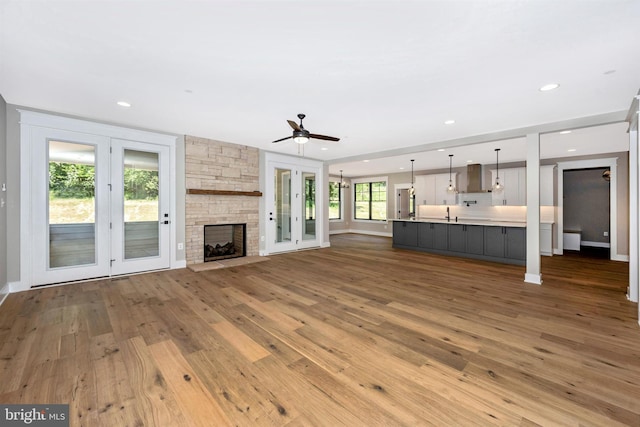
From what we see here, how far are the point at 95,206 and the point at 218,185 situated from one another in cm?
213

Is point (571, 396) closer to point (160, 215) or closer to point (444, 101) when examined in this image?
point (444, 101)

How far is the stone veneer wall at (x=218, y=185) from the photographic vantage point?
5520 mm

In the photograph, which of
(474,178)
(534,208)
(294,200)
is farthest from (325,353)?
(474,178)

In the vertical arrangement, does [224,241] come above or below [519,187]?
below

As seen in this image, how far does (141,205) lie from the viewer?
4.90m

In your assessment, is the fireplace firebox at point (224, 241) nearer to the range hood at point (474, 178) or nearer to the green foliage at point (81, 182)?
the green foliage at point (81, 182)

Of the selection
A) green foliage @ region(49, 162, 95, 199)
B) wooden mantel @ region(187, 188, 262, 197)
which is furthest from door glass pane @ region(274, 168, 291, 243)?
green foliage @ region(49, 162, 95, 199)

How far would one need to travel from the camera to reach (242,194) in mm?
6199

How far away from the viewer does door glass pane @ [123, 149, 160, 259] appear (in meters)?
4.78

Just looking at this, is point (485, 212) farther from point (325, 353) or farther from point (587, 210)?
point (325, 353)

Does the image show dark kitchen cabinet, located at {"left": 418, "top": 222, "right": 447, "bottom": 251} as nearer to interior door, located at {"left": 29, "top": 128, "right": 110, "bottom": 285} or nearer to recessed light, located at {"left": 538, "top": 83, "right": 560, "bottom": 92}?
recessed light, located at {"left": 538, "top": 83, "right": 560, "bottom": 92}

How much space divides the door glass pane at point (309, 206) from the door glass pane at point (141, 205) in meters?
3.71

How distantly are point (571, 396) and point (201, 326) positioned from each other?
307 cm

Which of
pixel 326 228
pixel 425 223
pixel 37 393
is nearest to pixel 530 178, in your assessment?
pixel 425 223
